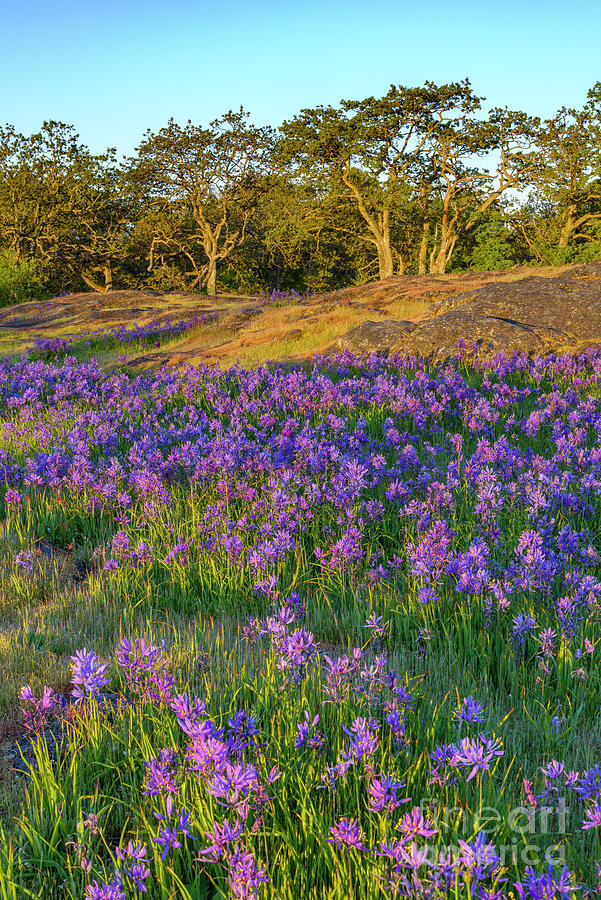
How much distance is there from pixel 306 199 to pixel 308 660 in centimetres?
4678

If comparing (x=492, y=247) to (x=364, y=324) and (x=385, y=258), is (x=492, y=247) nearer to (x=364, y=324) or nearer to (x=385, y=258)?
(x=385, y=258)

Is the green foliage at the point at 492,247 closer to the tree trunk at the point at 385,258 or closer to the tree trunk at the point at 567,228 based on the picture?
the tree trunk at the point at 567,228

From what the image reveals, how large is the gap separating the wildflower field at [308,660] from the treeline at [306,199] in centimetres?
3898

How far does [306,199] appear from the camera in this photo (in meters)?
45.5

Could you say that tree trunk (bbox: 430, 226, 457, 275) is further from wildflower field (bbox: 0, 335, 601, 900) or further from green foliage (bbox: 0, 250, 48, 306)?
wildflower field (bbox: 0, 335, 601, 900)

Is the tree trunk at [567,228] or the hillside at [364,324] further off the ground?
the tree trunk at [567,228]

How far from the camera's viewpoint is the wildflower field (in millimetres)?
1976

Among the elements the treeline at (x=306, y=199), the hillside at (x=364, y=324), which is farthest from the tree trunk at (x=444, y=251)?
the hillside at (x=364, y=324)

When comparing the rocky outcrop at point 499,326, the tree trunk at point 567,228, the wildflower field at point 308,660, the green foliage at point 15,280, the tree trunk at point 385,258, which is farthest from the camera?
the tree trunk at point 567,228

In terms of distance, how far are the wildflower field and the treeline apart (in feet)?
128

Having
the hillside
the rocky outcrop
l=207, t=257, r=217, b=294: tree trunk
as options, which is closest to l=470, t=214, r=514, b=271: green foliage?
l=207, t=257, r=217, b=294: tree trunk

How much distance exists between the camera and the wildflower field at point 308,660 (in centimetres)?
198

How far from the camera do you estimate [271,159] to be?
151 ft

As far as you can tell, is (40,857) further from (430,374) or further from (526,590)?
(430,374)
